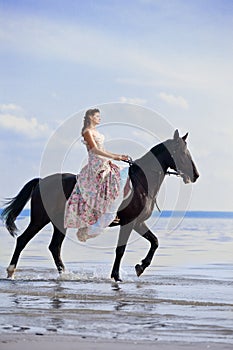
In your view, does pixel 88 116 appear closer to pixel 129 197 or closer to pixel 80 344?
pixel 129 197

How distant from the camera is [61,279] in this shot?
10828 mm

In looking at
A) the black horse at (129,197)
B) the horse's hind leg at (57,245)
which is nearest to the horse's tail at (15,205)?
the black horse at (129,197)

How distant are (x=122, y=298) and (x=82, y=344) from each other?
2902 mm

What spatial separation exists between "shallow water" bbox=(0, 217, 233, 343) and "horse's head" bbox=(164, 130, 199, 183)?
3.57ft

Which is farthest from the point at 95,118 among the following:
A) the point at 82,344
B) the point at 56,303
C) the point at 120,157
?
the point at 82,344

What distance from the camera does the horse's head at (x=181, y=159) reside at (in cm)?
1153

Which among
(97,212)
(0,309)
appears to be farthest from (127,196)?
(0,309)

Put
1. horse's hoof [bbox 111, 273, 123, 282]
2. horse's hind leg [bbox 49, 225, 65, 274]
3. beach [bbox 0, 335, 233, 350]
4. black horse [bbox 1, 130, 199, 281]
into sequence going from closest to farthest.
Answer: beach [bbox 0, 335, 233, 350] → horse's hoof [bbox 111, 273, 123, 282] → black horse [bbox 1, 130, 199, 281] → horse's hind leg [bbox 49, 225, 65, 274]

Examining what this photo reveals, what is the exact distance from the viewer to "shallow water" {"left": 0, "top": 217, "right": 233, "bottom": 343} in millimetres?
6531

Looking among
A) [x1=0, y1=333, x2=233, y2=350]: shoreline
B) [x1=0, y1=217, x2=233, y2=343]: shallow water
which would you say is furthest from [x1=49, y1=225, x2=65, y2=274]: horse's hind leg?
[x1=0, y1=333, x2=233, y2=350]: shoreline

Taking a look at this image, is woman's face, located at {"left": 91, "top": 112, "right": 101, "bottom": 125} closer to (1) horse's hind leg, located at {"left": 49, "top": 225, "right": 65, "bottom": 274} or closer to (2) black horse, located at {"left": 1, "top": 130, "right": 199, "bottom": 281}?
(2) black horse, located at {"left": 1, "top": 130, "right": 199, "bottom": 281}

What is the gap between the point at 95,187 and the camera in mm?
10992

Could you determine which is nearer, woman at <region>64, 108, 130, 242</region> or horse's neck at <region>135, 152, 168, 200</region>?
woman at <region>64, 108, 130, 242</region>

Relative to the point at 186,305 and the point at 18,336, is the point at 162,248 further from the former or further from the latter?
the point at 18,336
